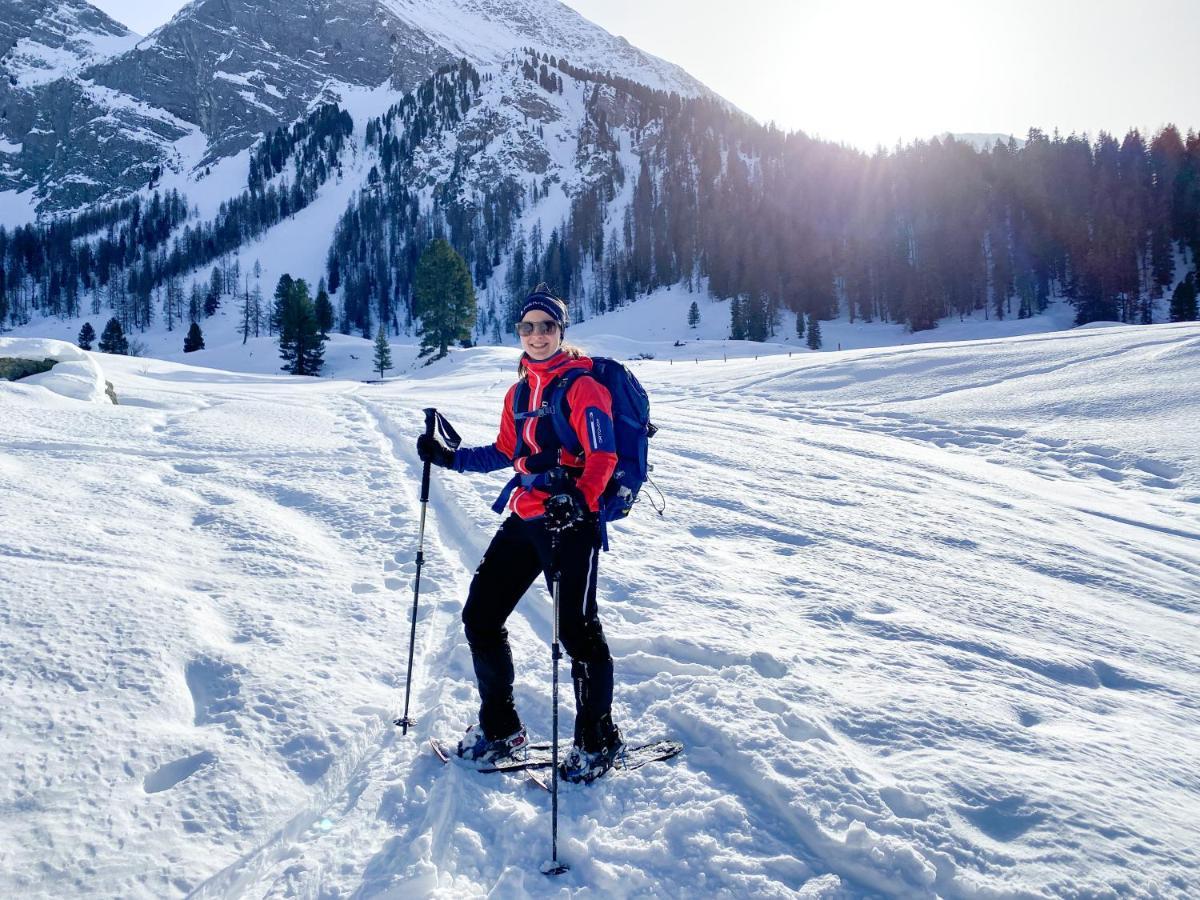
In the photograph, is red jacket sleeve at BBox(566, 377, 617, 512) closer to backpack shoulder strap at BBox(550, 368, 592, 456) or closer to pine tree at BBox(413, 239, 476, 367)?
backpack shoulder strap at BBox(550, 368, 592, 456)

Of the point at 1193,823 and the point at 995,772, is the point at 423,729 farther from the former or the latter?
the point at 1193,823

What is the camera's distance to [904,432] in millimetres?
13375

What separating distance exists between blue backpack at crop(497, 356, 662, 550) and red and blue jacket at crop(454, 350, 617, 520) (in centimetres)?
3

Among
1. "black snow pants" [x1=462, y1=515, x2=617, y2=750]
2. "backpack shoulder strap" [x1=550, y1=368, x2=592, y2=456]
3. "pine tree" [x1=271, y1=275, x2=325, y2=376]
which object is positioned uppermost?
"pine tree" [x1=271, y1=275, x2=325, y2=376]

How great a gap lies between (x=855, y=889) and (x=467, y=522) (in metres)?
5.29

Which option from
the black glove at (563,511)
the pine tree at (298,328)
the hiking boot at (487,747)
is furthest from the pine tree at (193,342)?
the black glove at (563,511)

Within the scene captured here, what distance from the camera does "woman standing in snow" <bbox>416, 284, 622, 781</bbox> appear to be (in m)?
3.18

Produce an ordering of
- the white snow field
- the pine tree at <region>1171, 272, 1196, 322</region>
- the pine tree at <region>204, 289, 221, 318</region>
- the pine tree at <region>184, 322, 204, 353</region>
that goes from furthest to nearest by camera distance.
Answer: the pine tree at <region>204, 289, 221, 318</region> < the pine tree at <region>184, 322, 204, 353</region> < the pine tree at <region>1171, 272, 1196, 322</region> < the white snow field

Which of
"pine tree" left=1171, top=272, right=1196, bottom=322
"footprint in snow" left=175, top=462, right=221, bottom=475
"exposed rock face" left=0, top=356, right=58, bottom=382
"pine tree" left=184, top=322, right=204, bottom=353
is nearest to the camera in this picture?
"footprint in snow" left=175, top=462, right=221, bottom=475

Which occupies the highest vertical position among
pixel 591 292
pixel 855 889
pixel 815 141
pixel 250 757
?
pixel 815 141

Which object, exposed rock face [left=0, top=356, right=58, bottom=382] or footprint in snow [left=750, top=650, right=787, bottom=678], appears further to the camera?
exposed rock face [left=0, top=356, right=58, bottom=382]

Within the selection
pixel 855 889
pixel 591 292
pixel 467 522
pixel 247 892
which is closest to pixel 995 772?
pixel 855 889

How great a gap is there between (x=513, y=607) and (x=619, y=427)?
104cm

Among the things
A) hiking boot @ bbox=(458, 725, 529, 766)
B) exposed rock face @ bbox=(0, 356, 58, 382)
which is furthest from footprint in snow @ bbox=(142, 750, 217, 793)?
exposed rock face @ bbox=(0, 356, 58, 382)
